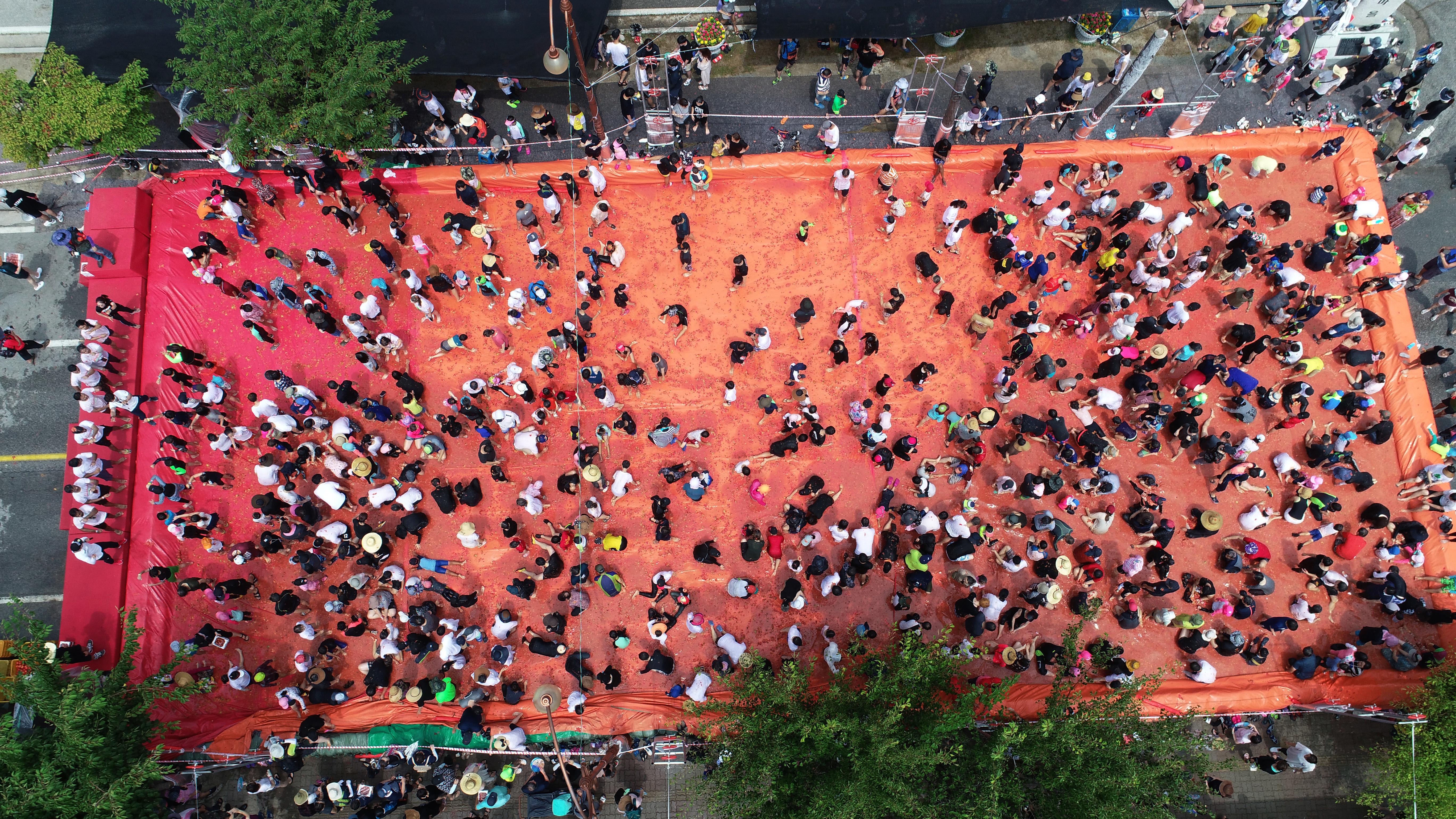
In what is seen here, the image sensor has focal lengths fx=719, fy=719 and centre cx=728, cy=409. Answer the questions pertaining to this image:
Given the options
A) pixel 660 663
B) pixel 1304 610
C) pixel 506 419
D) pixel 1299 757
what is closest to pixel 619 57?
pixel 506 419

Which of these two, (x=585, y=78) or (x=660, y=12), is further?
(x=660, y=12)

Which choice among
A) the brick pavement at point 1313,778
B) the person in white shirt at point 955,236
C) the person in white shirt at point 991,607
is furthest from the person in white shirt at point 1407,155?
the person in white shirt at point 991,607

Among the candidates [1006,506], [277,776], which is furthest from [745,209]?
[277,776]

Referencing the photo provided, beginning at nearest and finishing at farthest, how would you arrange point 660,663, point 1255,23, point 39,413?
point 660,663 → point 39,413 → point 1255,23

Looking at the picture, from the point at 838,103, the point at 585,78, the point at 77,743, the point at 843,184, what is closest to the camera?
the point at 77,743

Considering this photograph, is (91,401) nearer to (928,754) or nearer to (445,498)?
(445,498)
